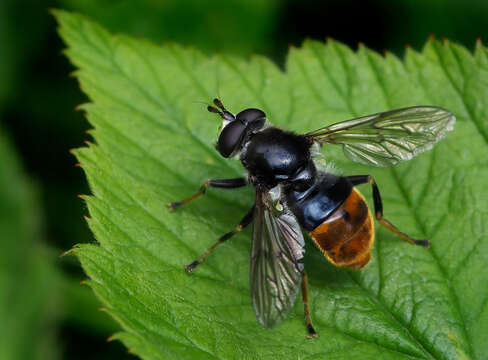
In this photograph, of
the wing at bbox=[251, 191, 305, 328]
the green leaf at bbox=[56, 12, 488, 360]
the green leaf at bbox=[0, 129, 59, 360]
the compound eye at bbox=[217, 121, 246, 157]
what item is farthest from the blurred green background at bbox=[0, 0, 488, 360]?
the wing at bbox=[251, 191, 305, 328]

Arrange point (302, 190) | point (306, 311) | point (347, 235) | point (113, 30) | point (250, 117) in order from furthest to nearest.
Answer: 1. point (113, 30)
2. point (250, 117)
3. point (302, 190)
4. point (347, 235)
5. point (306, 311)

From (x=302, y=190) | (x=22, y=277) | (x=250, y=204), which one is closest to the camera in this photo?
(x=302, y=190)

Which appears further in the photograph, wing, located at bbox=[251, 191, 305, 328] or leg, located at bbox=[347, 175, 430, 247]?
leg, located at bbox=[347, 175, 430, 247]

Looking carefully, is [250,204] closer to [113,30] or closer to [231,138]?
[231,138]

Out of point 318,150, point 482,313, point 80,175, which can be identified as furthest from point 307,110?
point 80,175

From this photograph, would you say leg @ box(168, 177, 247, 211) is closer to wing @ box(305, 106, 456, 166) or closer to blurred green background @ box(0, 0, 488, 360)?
wing @ box(305, 106, 456, 166)

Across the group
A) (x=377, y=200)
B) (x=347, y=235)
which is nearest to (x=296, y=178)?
(x=347, y=235)

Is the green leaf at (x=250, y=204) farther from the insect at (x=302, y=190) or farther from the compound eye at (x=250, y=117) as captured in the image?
the compound eye at (x=250, y=117)
